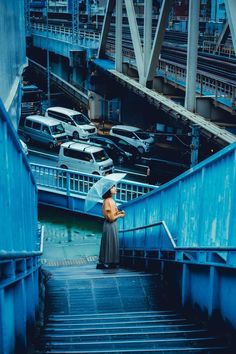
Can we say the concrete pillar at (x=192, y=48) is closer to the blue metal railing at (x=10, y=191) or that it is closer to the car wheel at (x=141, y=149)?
the car wheel at (x=141, y=149)

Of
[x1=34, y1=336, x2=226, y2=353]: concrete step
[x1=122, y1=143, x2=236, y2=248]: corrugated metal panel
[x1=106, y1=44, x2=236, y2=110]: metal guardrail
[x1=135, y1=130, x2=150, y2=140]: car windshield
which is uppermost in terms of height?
[x1=106, y1=44, x2=236, y2=110]: metal guardrail

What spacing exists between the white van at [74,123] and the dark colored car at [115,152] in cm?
346

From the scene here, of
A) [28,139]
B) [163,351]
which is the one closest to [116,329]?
[163,351]

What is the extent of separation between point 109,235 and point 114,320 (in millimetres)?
3797

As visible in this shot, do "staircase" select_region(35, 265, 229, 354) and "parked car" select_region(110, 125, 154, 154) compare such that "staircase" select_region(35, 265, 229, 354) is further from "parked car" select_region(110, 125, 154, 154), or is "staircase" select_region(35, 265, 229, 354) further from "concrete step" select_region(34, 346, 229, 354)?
"parked car" select_region(110, 125, 154, 154)

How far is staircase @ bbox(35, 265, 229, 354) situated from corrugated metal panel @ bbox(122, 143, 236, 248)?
956mm

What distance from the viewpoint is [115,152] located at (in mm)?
27766

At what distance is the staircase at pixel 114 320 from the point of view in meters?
4.96

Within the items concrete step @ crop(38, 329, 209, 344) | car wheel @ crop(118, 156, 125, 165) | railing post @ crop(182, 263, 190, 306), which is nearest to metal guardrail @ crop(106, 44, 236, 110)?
car wheel @ crop(118, 156, 125, 165)

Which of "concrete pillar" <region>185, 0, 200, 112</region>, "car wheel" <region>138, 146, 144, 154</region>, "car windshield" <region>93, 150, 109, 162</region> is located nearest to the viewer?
"concrete pillar" <region>185, 0, 200, 112</region>

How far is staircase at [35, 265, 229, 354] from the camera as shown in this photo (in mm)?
4965

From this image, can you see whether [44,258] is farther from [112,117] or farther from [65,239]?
[112,117]

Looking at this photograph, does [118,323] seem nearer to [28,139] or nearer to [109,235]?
[109,235]

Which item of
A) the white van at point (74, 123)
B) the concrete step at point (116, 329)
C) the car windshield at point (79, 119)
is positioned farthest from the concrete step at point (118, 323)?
the car windshield at point (79, 119)
